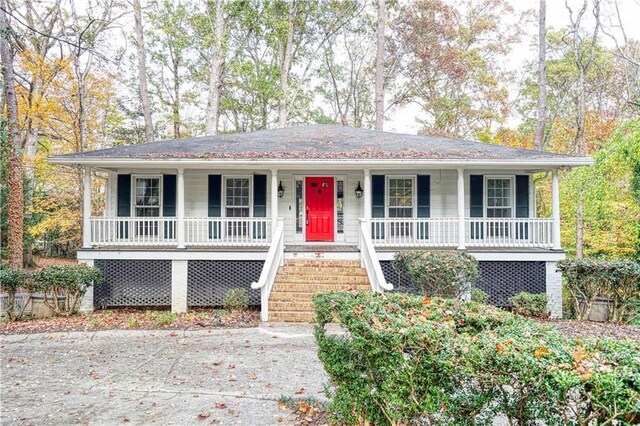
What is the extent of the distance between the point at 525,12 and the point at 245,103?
60.9ft

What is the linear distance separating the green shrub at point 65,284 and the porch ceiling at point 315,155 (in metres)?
2.69

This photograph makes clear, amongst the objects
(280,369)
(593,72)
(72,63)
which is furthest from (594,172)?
(72,63)

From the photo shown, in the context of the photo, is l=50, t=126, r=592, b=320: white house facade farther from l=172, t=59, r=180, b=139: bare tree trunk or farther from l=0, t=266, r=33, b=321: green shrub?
l=172, t=59, r=180, b=139: bare tree trunk

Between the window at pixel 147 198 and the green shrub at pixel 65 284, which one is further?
the window at pixel 147 198

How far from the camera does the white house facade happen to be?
31.5ft

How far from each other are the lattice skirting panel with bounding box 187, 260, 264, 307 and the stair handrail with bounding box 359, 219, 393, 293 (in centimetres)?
265

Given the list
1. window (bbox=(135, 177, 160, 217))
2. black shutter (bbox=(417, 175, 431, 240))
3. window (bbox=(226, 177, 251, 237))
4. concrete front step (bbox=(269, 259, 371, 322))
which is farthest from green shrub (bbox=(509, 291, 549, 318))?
window (bbox=(135, 177, 160, 217))

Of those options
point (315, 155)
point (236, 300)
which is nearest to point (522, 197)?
point (315, 155)

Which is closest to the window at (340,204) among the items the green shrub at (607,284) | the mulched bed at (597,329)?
the green shrub at (607,284)

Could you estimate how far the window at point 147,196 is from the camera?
1106 cm

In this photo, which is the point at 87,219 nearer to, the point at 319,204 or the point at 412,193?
the point at 319,204

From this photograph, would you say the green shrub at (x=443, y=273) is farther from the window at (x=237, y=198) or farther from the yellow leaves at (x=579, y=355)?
the yellow leaves at (x=579, y=355)

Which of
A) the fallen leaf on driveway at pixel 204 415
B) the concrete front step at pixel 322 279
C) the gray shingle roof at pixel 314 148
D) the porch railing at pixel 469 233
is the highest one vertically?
the gray shingle roof at pixel 314 148

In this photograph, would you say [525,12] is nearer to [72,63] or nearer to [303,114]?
[303,114]
